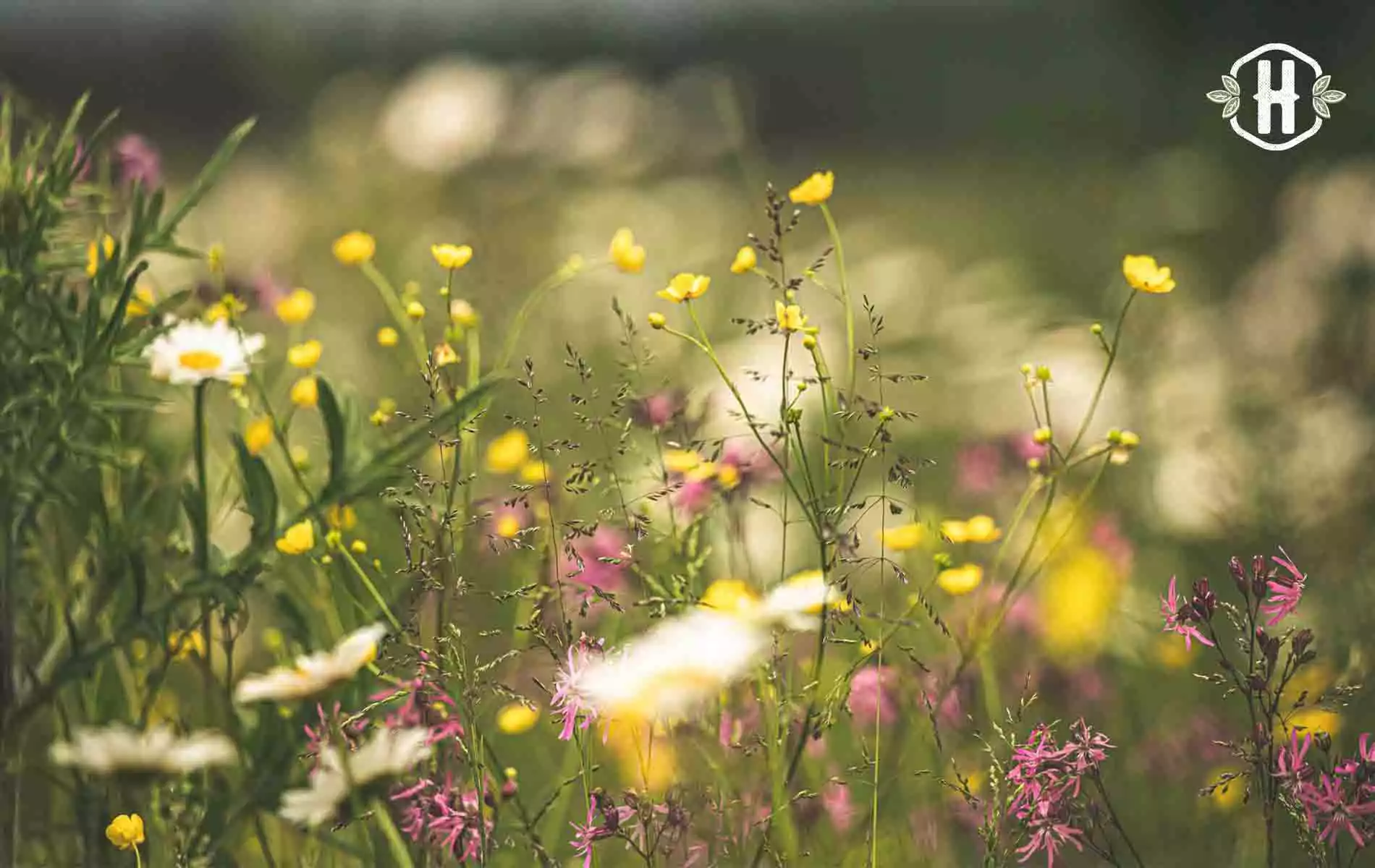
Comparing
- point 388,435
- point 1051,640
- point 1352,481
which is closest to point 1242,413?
point 1352,481

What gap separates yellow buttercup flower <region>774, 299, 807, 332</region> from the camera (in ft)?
2.08

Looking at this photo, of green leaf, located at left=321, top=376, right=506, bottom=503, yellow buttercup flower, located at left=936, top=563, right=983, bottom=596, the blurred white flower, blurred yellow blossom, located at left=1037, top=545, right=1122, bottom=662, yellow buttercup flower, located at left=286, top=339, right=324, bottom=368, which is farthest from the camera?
the blurred white flower

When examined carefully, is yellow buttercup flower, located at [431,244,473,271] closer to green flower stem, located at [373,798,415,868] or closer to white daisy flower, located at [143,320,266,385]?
white daisy flower, located at [143,320,266,385]

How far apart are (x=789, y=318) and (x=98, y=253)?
1.32ft

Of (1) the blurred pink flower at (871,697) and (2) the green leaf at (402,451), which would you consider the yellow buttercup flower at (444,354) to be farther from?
(1) the blurred pink flower at (871,697)

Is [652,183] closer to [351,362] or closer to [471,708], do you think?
[351,362]

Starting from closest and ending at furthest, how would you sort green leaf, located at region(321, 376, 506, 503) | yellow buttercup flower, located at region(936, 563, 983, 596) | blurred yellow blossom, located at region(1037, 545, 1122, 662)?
1. green leaf, located at region(321, 376, 506, 503)
2. yellow buttercup flower, located at region(936, 563, 983, 596)
3. blurred yellow blossom, located at region(1037, 545, 1122, 662)

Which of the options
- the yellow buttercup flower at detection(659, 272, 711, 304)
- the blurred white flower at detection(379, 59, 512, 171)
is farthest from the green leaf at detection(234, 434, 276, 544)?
the blurred white flower at detection(379, 59, 512, 171)

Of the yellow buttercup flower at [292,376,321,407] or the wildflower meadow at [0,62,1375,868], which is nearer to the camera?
the wildflower meadow at [0,62,1375,868]

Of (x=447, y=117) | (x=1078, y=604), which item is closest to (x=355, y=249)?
(x=1078, y=604)

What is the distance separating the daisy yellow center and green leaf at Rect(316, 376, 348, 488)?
0.17ft

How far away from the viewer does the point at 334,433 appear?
2.21ft

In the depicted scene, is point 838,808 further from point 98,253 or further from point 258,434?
point 98,253

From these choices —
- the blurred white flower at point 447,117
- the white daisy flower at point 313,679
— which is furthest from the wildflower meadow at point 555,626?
the blurred white flower at point 447,117
